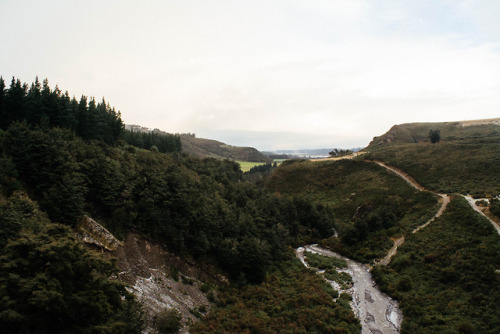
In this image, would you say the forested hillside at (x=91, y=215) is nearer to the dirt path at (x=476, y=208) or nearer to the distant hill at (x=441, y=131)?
the dirt path at (x=476, y=208)

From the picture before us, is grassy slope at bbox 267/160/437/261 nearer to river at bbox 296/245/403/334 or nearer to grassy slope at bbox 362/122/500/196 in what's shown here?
grassy slope at bbox 362/122/500/196

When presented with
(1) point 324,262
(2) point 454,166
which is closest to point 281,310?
(1) point 324,262

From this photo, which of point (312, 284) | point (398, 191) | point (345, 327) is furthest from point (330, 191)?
point (345, 327)

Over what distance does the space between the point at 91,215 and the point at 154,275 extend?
9.47 meters

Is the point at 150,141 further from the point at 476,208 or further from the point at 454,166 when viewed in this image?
the point at 454,166

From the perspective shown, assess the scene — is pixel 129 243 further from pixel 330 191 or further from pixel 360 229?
pixel 330 191

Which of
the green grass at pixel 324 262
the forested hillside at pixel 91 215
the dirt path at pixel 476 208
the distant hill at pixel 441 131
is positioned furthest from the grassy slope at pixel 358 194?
the distant hill at pixel 441 131

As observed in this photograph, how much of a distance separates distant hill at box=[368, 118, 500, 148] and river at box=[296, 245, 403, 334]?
105 m

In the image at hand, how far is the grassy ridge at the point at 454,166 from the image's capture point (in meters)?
60.8

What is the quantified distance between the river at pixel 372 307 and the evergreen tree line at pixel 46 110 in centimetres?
5247

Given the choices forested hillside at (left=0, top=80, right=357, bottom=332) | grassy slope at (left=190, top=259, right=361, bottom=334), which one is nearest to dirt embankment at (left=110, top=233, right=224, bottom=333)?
forested hillside at (left=0, top=80, right=357, bottom=332)

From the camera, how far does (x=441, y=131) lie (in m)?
140

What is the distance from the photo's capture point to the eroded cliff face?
23703 mm

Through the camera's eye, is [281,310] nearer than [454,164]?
Yes
